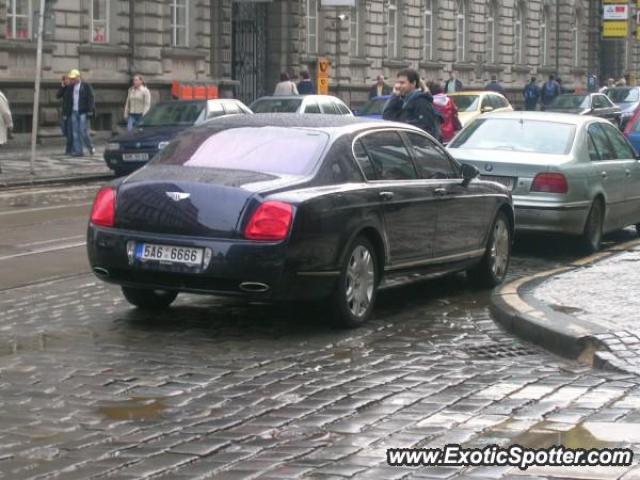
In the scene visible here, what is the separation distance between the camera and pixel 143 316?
10188mm

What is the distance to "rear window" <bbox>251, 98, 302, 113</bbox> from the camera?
95.8 feet

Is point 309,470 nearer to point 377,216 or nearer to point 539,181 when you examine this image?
point 377,216

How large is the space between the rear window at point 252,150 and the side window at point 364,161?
0.26 meters

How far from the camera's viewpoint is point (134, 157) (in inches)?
1007

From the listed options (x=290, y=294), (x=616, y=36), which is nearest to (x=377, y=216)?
(x=290, y=294)

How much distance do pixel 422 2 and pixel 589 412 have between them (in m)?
46.2

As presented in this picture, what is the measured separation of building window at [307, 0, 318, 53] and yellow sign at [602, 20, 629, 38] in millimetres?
25475

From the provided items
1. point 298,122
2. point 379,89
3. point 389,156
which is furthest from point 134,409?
point 379,89

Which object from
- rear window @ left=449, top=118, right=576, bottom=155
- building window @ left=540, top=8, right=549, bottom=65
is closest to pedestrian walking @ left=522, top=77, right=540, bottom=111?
building window @ left=540, top=8, right=549, bottom=65

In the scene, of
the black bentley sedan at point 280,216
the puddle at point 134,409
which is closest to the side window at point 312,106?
the black bentley sedan at point 280,216

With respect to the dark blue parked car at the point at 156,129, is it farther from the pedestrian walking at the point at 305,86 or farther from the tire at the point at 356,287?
the tire at the point at 356,287

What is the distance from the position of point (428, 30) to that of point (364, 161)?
44.1m

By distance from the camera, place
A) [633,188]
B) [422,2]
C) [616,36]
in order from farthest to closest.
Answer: [616,36] → [422,2] → [633,188]

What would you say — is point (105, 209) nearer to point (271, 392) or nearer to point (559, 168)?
point (271, 392)
